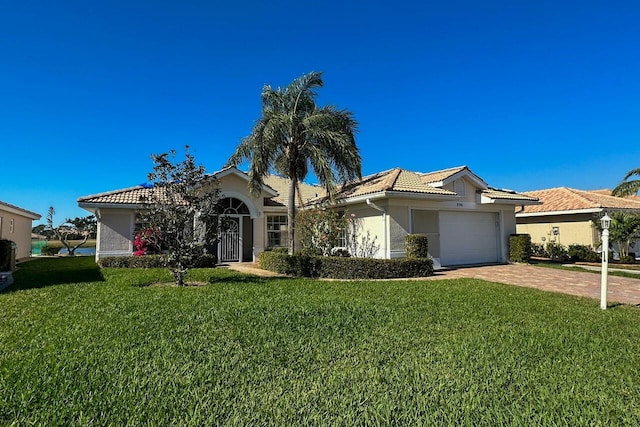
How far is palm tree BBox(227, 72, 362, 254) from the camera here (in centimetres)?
1659

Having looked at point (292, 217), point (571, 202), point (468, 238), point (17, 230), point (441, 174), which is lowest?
point (468, 238)

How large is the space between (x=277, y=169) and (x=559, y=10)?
45.1 feet

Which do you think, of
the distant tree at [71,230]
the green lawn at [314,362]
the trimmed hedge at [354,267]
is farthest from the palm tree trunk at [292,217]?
the distant tree at [71,230]

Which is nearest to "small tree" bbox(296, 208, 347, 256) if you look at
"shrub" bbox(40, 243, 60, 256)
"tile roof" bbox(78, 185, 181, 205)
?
"tile roof" bbox(78, 185, 181, 205)

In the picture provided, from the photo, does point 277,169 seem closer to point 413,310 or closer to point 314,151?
point 314,151

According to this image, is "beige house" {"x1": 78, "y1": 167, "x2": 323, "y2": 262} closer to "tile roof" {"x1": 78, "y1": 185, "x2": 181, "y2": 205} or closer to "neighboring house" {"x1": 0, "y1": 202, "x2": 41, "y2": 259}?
"tile roof" {"x1": 78, "y1": 185, "x2": 181, "y2": 205}

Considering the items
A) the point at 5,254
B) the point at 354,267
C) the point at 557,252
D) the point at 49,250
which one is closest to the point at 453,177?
the point at 354,267

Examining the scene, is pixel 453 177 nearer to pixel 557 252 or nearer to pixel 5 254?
pixel 557 252

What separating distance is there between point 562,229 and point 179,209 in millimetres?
26176

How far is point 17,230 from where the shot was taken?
80.8ft

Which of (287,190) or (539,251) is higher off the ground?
(287,190)

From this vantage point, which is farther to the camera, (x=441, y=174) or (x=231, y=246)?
(x=231, y=246)

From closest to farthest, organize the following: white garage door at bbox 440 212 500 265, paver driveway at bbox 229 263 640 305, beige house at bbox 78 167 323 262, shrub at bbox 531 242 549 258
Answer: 1. paver driveway at bbox 229 263 640 305
2. beige house at bbox 78 167 323 262
3. white garage door at bbox 440 212 500 265
4. shrub at bbox 531 242 549 258

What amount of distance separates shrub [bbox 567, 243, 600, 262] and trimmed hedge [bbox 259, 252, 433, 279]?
44.2 feet
